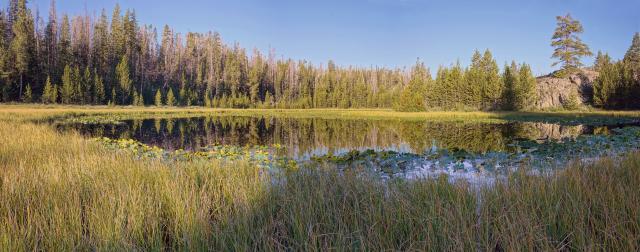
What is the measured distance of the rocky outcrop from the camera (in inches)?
1737

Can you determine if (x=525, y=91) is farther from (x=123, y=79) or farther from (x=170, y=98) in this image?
(x=123, y=79)

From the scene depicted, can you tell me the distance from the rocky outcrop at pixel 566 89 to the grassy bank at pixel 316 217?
48596mm

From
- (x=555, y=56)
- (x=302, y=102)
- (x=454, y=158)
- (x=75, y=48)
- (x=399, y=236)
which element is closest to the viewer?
(x=399, y=236)

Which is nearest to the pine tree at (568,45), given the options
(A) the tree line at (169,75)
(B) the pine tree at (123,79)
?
(A) the tree line at (169,75)

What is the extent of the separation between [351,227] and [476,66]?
56.6 metres

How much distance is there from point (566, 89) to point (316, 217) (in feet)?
172

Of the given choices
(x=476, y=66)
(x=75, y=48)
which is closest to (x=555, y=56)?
(x=476, y=66)

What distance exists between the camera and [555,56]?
1880 inches

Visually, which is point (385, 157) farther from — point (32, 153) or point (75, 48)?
point (75, 48)

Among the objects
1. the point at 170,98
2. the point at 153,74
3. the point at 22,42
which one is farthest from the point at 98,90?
the point at 153,74

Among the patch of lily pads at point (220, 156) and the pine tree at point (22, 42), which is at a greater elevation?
the pine tree at point (22, 42)

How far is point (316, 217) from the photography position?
3238mm

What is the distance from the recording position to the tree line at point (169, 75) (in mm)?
44250

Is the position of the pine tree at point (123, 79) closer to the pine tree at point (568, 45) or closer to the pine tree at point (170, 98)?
the pine tree at point (170, 98)
